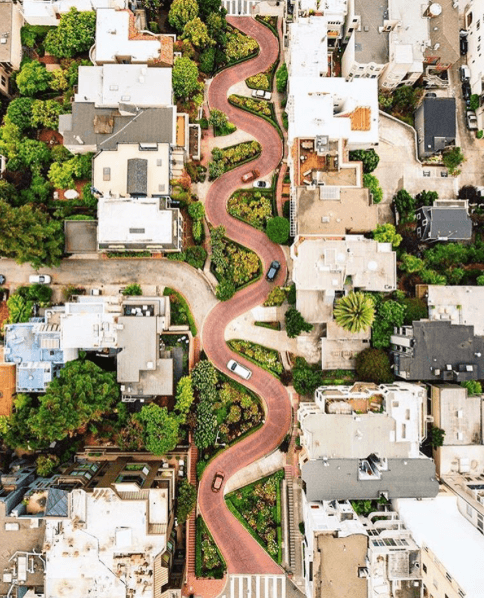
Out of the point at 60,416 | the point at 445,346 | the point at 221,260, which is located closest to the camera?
the point at 60,416

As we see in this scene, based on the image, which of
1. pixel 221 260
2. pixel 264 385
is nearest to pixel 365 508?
pixel 264 385

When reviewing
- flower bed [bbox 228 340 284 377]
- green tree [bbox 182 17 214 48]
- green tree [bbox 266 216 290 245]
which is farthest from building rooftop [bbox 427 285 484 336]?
green tree [bbox 182 17 214 48]

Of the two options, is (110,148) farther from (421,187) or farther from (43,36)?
(421,187)

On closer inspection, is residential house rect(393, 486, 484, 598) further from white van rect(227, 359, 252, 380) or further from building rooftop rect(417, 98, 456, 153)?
building rooftop rect(417, 98, 456, 153)

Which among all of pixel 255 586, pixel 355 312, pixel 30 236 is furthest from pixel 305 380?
pixel 30 236

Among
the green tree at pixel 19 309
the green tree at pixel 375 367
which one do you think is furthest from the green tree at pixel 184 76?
the green tree at pixel 375 367
